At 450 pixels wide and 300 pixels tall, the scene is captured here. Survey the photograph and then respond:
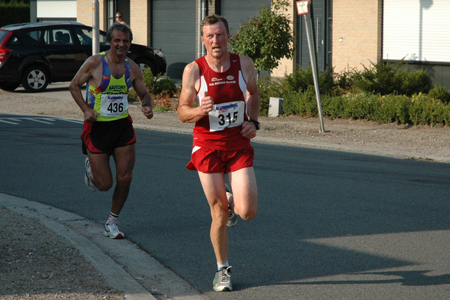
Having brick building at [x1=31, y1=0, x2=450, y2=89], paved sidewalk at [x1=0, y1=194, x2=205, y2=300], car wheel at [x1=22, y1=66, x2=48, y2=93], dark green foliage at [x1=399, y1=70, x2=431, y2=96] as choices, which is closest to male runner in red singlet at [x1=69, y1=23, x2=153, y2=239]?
paved sidewalk at [x1=0, y1=194, x2=205, y2=300]

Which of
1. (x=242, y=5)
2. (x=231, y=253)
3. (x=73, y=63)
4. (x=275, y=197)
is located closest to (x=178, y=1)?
(x=242, y=5)

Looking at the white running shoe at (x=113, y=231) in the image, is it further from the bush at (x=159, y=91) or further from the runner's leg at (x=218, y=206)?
the bush at (x=159, y=91)

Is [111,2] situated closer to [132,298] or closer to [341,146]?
[341,146]

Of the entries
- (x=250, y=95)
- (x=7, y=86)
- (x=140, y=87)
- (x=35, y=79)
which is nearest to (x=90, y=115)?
(x=140, y=87)

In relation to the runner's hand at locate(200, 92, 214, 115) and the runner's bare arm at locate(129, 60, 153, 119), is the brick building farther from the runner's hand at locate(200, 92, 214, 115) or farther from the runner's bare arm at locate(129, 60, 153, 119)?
the runner's hand at locate(200, 92, 214, 115)

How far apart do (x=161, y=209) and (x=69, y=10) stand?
3027 cm

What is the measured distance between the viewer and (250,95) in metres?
4.86

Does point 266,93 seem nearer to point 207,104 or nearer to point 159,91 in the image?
point 159,91

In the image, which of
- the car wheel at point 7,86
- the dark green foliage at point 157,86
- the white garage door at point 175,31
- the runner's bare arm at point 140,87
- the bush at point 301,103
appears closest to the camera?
the runner's bare arm at point 140,87

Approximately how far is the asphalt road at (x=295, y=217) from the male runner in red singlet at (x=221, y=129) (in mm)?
601

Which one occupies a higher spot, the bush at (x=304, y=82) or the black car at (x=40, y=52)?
the black car at (x=40, y=52)

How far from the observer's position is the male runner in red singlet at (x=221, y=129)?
4.54 m

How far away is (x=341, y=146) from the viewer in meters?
11.9

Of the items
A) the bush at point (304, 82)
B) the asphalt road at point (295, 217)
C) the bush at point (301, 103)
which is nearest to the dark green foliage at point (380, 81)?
the bush at point (304, 82)
